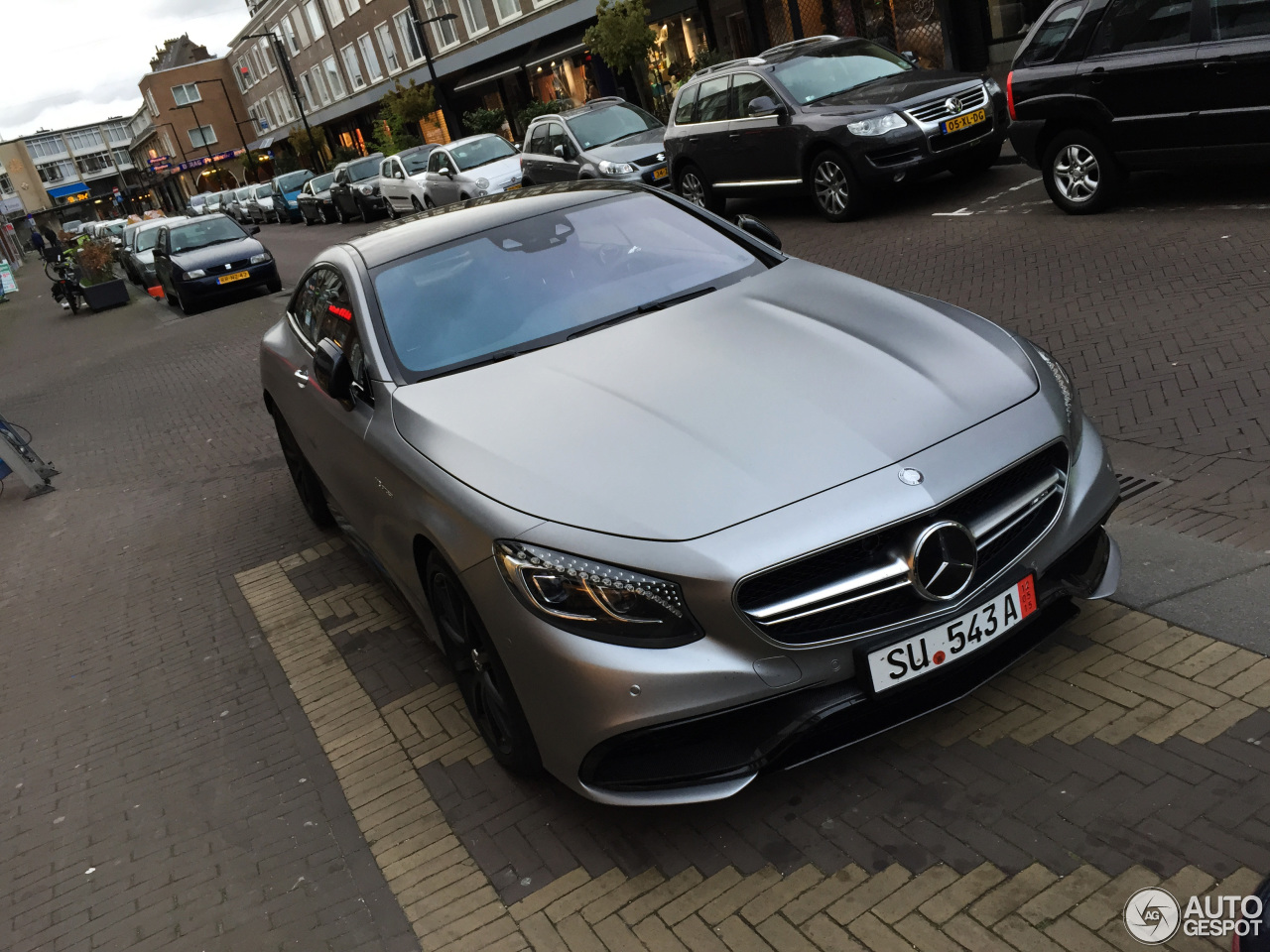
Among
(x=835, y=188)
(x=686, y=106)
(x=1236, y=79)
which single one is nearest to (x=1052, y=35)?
(x=1236, y=79)

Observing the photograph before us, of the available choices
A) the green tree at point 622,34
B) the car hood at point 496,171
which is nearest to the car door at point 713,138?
the car hood at point 496,171

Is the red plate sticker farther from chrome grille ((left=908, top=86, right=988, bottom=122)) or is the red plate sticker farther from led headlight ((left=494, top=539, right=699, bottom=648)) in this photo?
chrome grille ((left=908, top=86, right=988, bottom=122))

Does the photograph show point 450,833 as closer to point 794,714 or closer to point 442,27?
point 794,714

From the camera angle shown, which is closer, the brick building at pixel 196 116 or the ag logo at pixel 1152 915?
the ag logo at pixel 1152 915

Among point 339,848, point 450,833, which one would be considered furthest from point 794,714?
point 339,848

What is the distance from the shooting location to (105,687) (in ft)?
16.5

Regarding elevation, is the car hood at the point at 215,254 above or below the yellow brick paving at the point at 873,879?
above

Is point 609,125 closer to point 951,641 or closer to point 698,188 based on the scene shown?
point 698,188

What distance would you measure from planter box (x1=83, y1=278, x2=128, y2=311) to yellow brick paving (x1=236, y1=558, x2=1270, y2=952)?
76.0ft

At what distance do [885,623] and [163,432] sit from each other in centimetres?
891

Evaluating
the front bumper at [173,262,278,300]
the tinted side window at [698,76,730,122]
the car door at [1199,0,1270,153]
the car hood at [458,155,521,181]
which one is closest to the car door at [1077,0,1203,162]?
the car door at [1199,0,1270,153]

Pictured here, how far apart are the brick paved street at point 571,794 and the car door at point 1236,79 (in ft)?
3.41

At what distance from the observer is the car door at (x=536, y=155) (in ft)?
55.2

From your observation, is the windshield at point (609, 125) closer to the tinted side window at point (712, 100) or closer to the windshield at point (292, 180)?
the tinted side window at point (712, 100)
